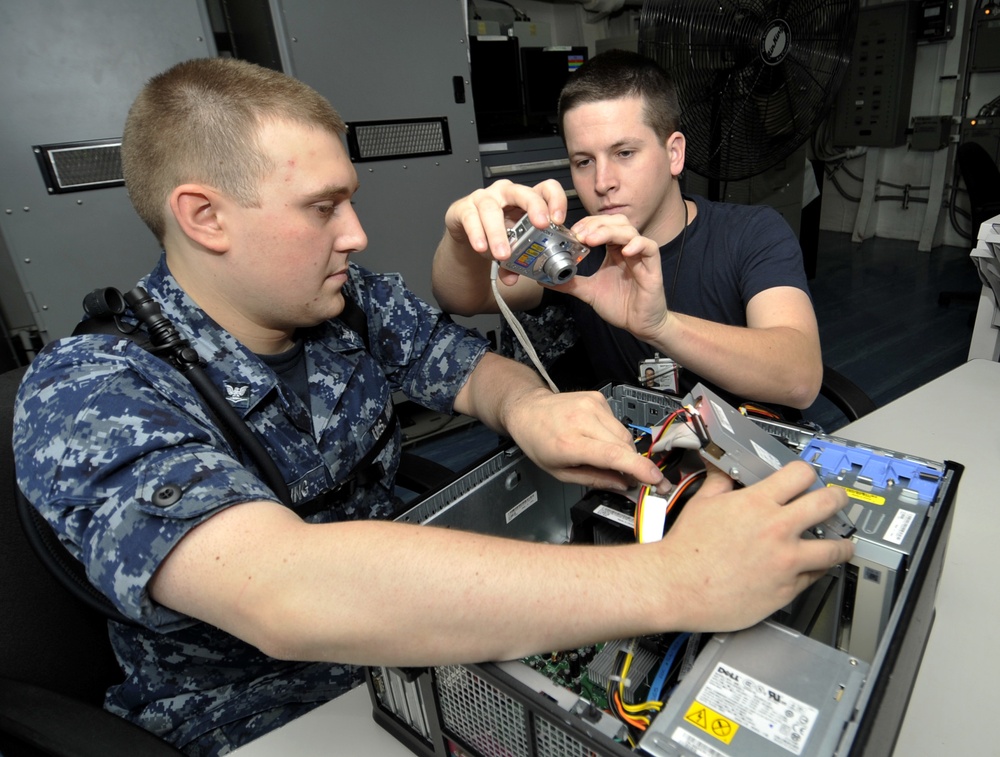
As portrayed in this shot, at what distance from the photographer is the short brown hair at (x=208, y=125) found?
80 centimetres

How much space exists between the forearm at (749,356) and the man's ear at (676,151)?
50cm

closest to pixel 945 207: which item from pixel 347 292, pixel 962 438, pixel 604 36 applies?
pixel 604 36

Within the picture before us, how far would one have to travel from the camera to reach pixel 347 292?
1.15 metres

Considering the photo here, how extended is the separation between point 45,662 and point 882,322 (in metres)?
3.97

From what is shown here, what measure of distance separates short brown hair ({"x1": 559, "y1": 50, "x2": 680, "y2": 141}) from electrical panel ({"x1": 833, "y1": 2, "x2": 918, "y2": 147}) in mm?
4136

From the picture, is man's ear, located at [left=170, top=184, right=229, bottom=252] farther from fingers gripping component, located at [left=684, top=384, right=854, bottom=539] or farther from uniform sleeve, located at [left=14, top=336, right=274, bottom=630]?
fingers gripping component, located at [left=684, top=384, right=854, bottom=539]

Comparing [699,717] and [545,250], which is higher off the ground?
[545,250]

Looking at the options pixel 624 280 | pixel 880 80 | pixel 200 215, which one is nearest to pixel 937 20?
pixel 880 80

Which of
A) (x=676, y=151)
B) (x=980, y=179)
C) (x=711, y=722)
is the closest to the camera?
(x=711, y=722)

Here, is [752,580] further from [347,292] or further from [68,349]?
[347,292]

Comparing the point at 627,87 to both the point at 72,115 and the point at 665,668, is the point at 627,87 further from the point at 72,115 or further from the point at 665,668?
the point at 72,115

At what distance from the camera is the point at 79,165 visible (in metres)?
1.84

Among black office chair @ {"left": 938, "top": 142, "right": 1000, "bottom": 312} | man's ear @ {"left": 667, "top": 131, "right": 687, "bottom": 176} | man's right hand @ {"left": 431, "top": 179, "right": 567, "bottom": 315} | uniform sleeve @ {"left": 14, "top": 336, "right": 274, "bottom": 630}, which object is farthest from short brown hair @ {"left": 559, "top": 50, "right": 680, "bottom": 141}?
black office chair @ {"left": 938, "top": 142, "right": 1000, "bottom": 312}

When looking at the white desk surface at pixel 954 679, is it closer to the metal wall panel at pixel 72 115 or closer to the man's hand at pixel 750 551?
the man's hand at pixel 750 551
